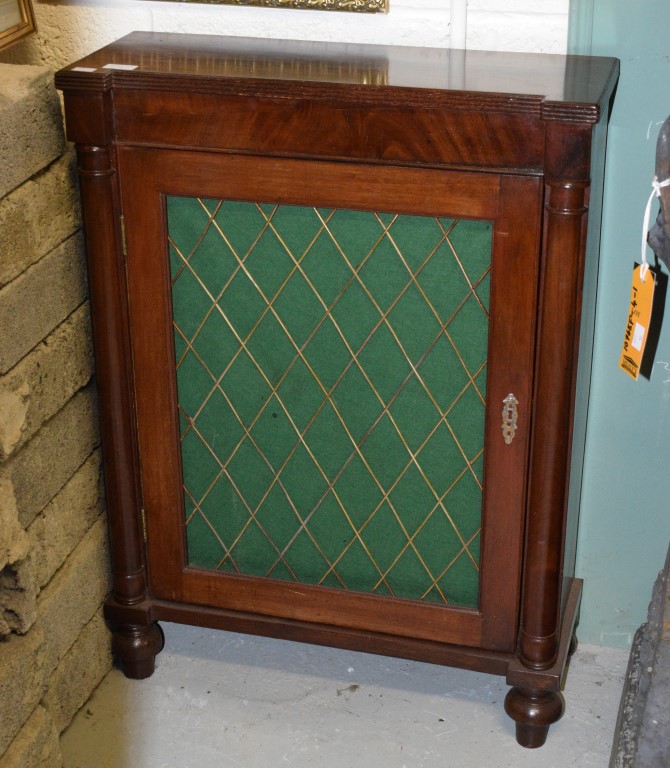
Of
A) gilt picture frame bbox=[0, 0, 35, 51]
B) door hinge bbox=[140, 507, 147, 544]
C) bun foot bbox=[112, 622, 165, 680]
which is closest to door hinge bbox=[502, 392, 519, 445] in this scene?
door hinge bbox=[140, 507, 147, 544]

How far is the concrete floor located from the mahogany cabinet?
0.47 ft

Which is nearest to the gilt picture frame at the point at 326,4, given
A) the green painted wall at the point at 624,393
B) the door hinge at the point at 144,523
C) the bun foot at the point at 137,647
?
the green painted wall at the point at 624,393

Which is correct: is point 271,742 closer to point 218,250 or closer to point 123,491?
point 123,491

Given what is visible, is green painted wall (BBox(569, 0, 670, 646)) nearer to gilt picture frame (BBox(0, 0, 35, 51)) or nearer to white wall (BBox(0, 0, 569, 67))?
white wall (BBox(0, 0, 569, 67))

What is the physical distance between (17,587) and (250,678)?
79 centimetres

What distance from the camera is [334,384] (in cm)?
248

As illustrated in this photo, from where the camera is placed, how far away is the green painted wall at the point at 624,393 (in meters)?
2.45

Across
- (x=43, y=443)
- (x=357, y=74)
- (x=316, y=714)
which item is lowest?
(x=316, y=714)

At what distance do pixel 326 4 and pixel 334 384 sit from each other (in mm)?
840

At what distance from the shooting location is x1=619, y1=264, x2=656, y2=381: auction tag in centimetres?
225

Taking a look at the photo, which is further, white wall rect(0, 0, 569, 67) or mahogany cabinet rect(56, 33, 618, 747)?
white wall rect(0, 0, 569, 67)

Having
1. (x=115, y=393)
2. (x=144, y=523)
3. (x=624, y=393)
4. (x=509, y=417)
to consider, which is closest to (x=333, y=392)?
(x=509, y=417)

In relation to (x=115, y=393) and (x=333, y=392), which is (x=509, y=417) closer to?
(x=333, y=392)

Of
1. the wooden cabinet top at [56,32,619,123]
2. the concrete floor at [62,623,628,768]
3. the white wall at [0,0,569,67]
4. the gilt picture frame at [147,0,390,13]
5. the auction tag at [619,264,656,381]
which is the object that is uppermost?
the gilt picture frame at [147,0,390,13]
